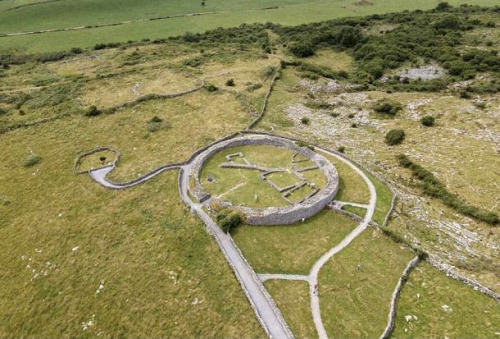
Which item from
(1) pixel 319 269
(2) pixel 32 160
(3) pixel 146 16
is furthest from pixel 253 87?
(3) pixel 146 16

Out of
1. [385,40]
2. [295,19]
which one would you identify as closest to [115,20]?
[295,19]

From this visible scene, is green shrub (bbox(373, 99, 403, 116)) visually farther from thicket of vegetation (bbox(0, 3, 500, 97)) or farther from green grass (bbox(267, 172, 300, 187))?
green grass (bbox(267, 172, 300, 187))

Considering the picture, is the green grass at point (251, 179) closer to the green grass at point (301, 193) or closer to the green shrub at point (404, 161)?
the green grass at point (301, 193)

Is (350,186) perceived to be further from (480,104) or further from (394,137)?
(480,104)

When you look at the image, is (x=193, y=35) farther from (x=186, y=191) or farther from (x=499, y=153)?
(x=499, y=153)

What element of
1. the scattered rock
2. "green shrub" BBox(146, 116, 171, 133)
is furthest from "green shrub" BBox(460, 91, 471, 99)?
"green shrub" BBox(146, 116, 171, 133)

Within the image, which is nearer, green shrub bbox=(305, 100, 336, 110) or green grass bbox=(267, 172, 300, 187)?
green grass bbox=(267, 172, 300, 187)
